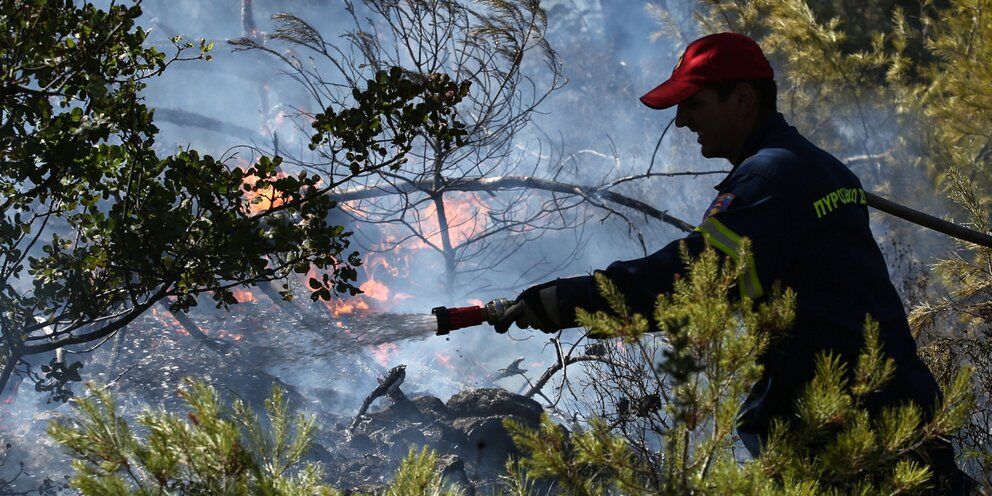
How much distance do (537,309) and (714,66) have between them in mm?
797

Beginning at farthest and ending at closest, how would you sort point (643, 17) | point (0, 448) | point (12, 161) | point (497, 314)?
point (643, 17) → point (0, 448) → point (12, 161) → point (497, 314)

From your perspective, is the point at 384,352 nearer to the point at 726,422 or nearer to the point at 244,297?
the point at 244,297

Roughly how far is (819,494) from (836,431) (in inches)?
4.3

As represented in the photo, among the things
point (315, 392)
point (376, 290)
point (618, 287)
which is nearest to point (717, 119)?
point (618, 287)

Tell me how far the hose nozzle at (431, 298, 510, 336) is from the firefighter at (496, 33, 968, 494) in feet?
0.15

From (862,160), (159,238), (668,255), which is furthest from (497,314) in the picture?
(862,160)

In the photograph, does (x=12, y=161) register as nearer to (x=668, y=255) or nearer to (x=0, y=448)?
(x=668, y=255)

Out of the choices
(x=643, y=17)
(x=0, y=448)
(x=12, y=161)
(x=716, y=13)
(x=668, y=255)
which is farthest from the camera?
(x=643, y=17)

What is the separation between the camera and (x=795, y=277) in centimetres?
192

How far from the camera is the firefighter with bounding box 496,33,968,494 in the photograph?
1.79 metres

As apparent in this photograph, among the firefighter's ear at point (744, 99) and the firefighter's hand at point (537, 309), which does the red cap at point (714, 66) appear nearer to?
the firefighter's ear at point (744, 99)

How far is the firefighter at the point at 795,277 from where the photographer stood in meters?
1.79

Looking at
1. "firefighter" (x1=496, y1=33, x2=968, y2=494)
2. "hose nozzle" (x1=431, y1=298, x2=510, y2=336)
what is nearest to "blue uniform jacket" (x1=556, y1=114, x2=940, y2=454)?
"firefighter" (x1=496, y1=33, x2=968, y2=494)

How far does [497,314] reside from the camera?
204 cm
